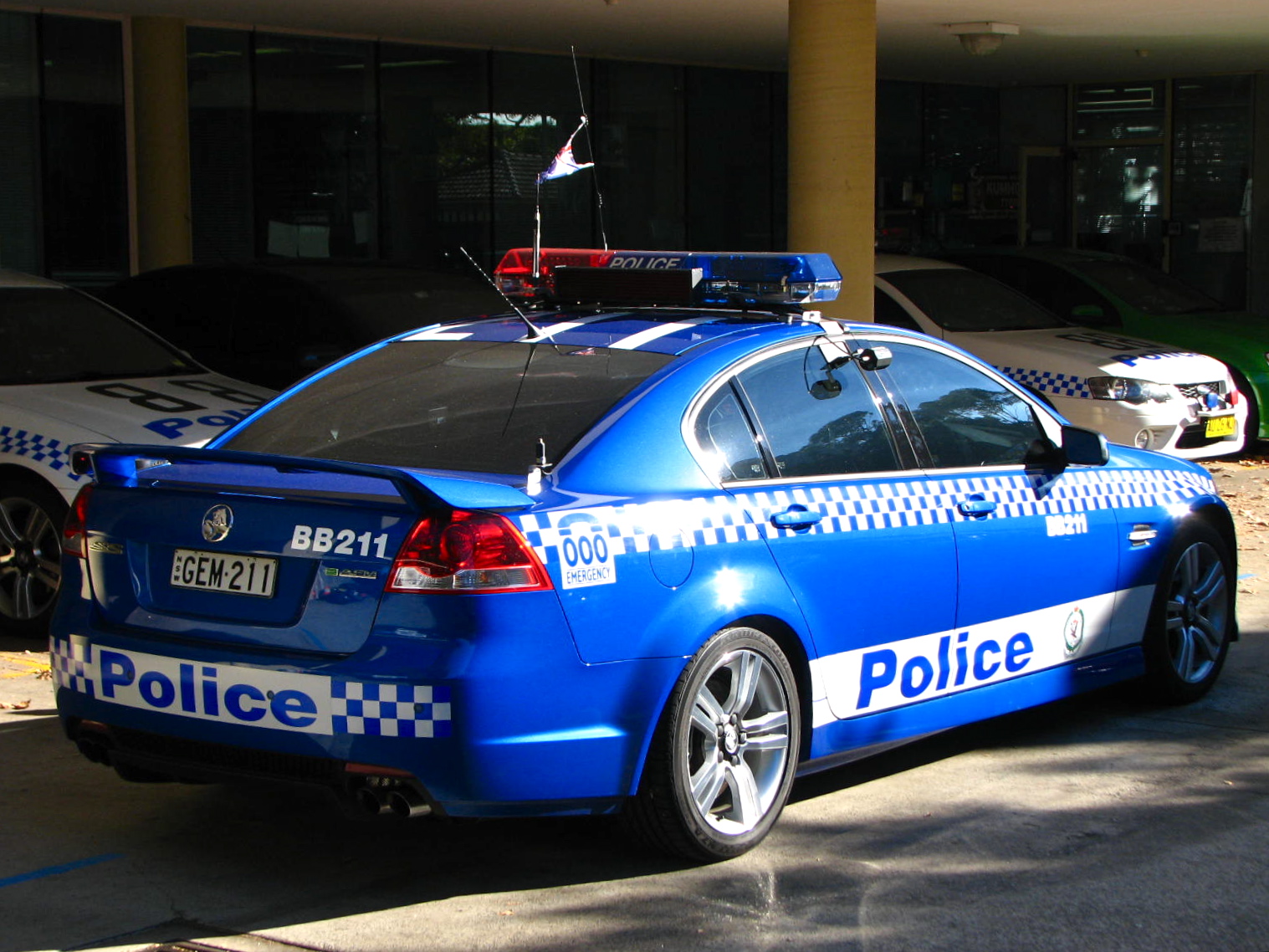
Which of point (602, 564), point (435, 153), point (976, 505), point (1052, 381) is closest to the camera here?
point (602, 564)

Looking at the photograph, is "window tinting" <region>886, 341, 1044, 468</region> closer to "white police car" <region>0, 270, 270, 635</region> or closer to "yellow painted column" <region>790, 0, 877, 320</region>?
"white police car" <region>0, 270, 270, 635</region>

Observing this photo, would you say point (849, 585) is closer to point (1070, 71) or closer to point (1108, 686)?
point (1108, 686)

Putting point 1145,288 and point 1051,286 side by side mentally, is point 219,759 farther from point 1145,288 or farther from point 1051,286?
point 1145,288

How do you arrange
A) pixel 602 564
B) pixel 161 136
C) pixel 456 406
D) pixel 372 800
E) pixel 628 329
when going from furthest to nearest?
pixel 161 136, pixel 628 329, pixel 456 406, pixel 602 564, pixel 372 800

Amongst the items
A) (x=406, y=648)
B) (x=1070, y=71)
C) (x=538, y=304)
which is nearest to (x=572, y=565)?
(x=406, y=648)

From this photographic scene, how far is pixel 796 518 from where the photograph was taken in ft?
15.5

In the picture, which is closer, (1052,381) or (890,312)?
(1052,381)

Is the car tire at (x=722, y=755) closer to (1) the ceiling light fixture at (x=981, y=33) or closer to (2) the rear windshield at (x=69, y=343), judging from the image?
(2) the rear windshield at (x=69, y=343)

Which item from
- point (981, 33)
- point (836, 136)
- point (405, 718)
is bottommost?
point (405, 718)

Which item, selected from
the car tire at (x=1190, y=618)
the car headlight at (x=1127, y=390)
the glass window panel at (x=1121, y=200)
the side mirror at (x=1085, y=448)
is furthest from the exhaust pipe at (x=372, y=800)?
the glass window panel at (x=1121, y=200)

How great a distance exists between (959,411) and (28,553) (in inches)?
174

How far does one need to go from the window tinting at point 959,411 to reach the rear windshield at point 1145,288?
9380mm

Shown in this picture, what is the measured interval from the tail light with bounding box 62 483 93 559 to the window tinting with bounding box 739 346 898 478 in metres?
1.94

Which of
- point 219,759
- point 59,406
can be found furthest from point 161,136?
point 219,759
